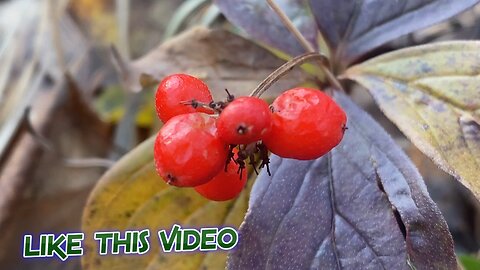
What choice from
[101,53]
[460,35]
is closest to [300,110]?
[460,35]

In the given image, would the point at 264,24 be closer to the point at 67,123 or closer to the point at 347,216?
the point at 347,216

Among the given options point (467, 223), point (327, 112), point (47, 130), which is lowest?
point (467, 223)

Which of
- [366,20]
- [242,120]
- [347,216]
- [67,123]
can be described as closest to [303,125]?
[242,120]

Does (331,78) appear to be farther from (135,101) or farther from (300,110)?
(135,101)

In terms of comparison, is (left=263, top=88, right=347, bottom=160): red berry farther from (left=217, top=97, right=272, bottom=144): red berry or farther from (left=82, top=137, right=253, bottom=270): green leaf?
(left=82, top=137, right=253, bottom=270): green leaf

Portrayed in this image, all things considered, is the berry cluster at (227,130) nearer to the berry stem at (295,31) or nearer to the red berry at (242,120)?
the red berry at (242,120)

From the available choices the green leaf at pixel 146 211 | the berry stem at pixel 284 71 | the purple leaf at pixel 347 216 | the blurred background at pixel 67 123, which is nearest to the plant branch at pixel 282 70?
the berry stem at pixel 284 71
